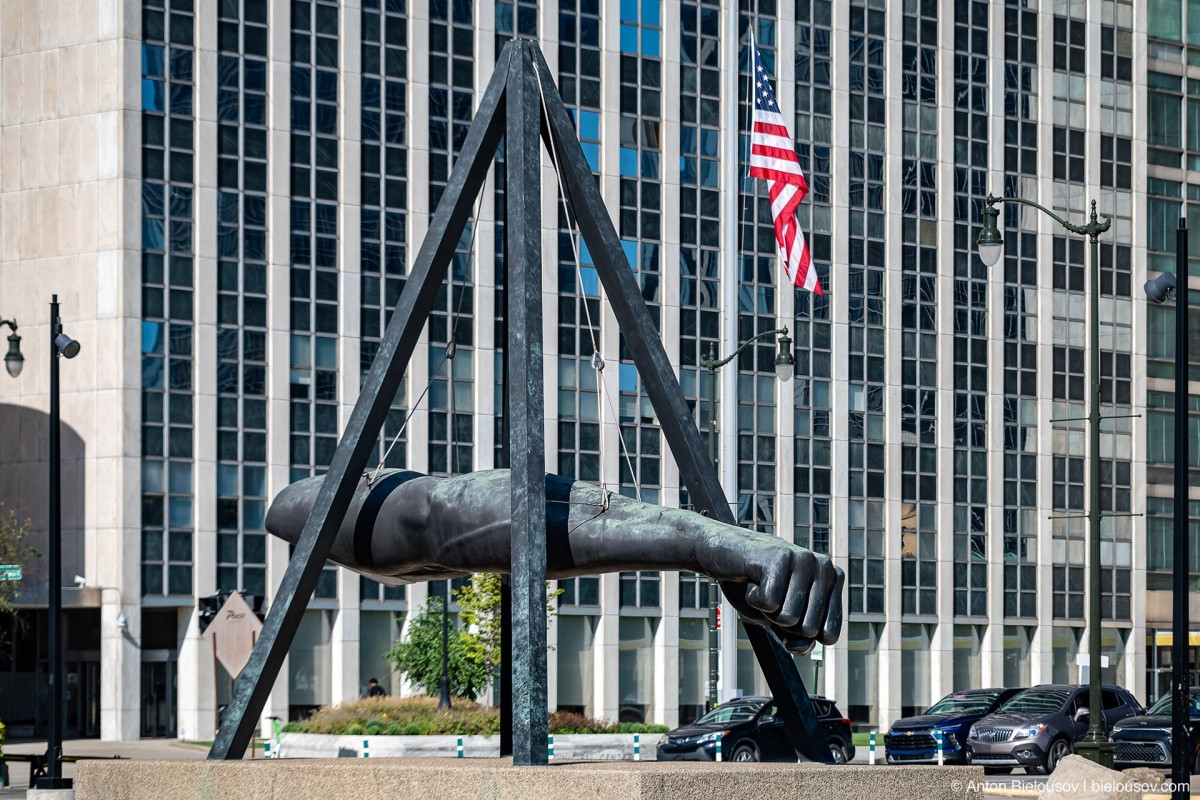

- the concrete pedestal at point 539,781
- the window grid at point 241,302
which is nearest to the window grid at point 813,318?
the window grid at point 241,302

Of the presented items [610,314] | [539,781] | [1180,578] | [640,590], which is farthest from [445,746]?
[539,781]

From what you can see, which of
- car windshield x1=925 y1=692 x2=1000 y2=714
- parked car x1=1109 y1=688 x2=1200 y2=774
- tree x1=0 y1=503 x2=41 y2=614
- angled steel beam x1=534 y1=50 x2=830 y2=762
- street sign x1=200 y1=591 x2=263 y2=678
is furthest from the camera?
tree x1=0 y1=503 x2=41 y2=614

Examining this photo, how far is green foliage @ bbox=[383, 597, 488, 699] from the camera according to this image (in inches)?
1886

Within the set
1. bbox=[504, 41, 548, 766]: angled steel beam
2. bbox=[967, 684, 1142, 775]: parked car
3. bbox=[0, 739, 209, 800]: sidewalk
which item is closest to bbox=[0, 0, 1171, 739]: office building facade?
bbox=[0, 739, 209, 800]: sidewalk

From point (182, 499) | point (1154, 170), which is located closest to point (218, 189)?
point (182, 499)

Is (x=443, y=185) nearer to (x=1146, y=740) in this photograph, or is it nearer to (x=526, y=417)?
(x=1146, y=740)

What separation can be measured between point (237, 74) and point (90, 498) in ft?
42.2

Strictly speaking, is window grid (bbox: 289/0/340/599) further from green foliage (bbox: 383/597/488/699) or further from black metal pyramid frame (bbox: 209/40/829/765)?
black metal pyramid frame (bbox: 209/40/829/765)

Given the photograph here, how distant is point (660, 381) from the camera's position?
16.4m

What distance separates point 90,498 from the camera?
55.1m

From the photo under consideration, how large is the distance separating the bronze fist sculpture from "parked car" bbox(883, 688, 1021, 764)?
919 inches

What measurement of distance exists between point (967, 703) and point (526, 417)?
92.0 feet

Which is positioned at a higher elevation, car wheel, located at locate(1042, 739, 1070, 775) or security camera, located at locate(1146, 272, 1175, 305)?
security camera, located at locate(1146, 272, 1175, 305)

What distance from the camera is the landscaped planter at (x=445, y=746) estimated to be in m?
38.3
